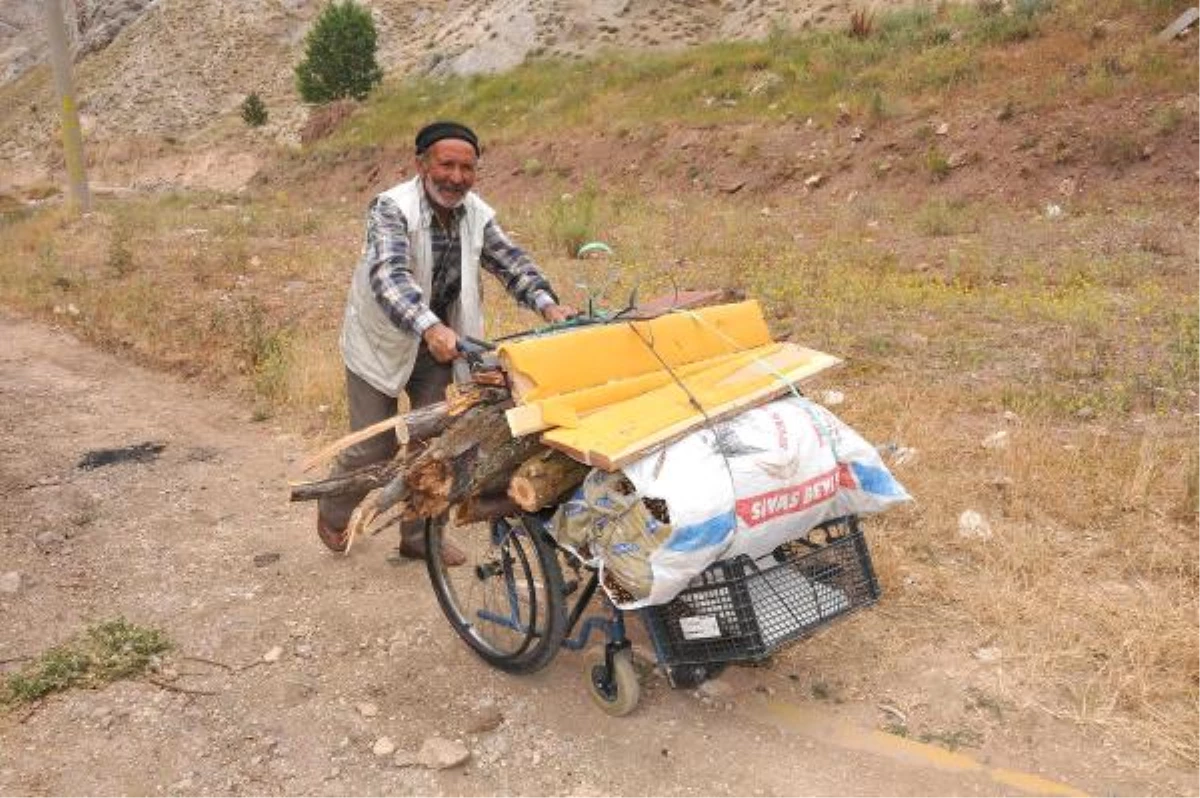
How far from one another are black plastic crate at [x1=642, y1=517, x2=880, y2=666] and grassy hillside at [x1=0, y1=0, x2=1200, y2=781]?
18.3 inches

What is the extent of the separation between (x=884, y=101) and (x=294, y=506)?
11.7 meters

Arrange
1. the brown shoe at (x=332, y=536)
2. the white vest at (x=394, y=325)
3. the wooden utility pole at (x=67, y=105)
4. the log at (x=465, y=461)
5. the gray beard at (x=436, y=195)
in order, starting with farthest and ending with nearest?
the wooden utility pole at (x=67, y=105) → the brown shoe at (x=332, y=536) → the white vest at (x=394, y=325) → the gray beard at (x=436, y=195) → the log at (x=465, y=461)

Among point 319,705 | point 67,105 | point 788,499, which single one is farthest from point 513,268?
point 67,105

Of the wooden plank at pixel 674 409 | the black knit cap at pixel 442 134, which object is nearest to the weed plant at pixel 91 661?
the wooden plank at pixel 674 409

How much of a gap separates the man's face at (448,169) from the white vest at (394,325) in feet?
0.31

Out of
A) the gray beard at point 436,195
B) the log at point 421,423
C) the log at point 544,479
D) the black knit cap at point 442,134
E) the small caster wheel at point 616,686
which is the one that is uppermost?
the black knit cap at point 442,134

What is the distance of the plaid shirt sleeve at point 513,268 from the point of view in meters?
4.10

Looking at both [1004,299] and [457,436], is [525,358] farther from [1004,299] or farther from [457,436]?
[1004,299]

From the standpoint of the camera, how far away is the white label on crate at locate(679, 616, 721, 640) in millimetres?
2947

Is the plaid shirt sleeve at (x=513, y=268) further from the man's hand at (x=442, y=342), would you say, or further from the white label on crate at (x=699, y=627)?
the white label on crate at (x=699, y=627)

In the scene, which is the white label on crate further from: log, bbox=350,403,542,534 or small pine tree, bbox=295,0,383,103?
small pine tree, bbox=295,0,383,103

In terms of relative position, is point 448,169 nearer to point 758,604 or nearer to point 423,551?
point 423,551

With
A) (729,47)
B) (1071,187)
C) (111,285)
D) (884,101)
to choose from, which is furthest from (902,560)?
(729,47)

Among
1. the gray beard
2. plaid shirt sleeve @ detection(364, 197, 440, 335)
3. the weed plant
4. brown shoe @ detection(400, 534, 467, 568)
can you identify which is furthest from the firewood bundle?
the weed plant
